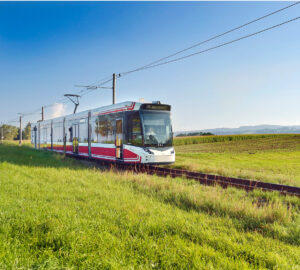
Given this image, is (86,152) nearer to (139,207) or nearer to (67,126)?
(67,126)

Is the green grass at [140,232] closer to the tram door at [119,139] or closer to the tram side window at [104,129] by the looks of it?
the tram door at [119,139]

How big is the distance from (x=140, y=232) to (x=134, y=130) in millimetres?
8855

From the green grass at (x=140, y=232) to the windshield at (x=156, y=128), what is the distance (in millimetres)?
5687

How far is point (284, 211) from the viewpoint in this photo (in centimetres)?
586

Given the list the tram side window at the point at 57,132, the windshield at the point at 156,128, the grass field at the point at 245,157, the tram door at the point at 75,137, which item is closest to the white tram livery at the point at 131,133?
the windshield at the point at 156,128

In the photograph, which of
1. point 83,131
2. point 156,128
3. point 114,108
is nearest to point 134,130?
point 156,128

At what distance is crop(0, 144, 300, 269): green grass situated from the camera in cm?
366

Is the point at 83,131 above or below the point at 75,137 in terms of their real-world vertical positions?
above

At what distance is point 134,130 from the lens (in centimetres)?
1326

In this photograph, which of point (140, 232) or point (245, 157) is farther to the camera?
point (245, 157)

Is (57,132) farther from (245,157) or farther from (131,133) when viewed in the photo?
(245,157)

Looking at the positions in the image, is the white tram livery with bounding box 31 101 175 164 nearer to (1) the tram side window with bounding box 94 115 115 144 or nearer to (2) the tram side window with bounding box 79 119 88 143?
(1) the tram side window with bounding box 94 115 115 144

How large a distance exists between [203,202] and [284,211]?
184cm

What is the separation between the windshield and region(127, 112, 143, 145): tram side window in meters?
0.25
